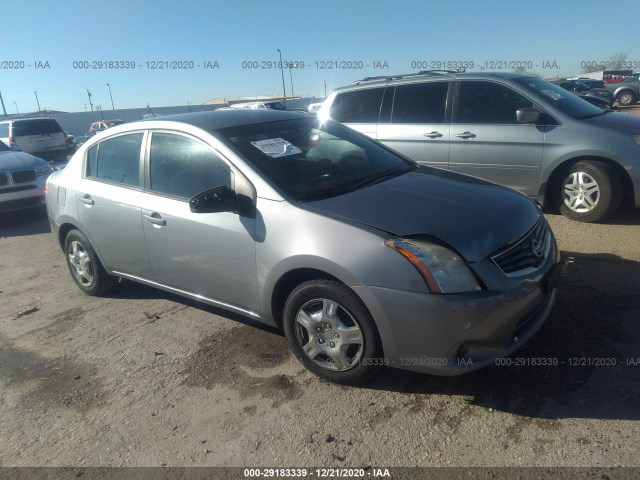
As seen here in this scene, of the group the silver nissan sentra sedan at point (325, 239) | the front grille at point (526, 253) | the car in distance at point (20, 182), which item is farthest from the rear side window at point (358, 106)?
the car in distance at point (20, 182)

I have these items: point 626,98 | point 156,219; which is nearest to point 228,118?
point 156,219

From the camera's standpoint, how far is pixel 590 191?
17.9 feet

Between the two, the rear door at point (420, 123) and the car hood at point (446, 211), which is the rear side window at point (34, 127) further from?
the car hood at point (446, 211)

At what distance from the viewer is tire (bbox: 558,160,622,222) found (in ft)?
17.5

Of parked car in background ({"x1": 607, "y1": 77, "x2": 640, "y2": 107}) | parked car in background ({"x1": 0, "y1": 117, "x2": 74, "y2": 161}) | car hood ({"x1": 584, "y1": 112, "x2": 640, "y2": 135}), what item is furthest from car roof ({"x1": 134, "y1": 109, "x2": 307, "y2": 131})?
parked car in background ({"x1": 607, "y1": 77, "x2": 640, "y2": 107})

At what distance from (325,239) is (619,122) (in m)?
4.52

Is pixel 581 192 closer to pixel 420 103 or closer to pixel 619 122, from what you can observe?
pixel 619 122

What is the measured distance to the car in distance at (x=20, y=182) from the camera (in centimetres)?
812

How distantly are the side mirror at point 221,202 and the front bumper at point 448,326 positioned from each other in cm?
95

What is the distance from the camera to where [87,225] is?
4.33 meters

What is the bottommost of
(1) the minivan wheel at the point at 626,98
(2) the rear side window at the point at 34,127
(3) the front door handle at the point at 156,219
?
(1) the minivan wheel at the point at 626,98

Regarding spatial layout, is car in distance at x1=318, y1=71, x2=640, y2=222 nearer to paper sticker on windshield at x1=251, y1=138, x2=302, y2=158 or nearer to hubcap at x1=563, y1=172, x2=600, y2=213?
hubcap at x1=563, y1=172, x2=600, y2=213

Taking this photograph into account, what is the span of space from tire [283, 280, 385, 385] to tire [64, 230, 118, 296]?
7.58 ft

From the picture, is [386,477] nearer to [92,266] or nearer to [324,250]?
[324,250]
